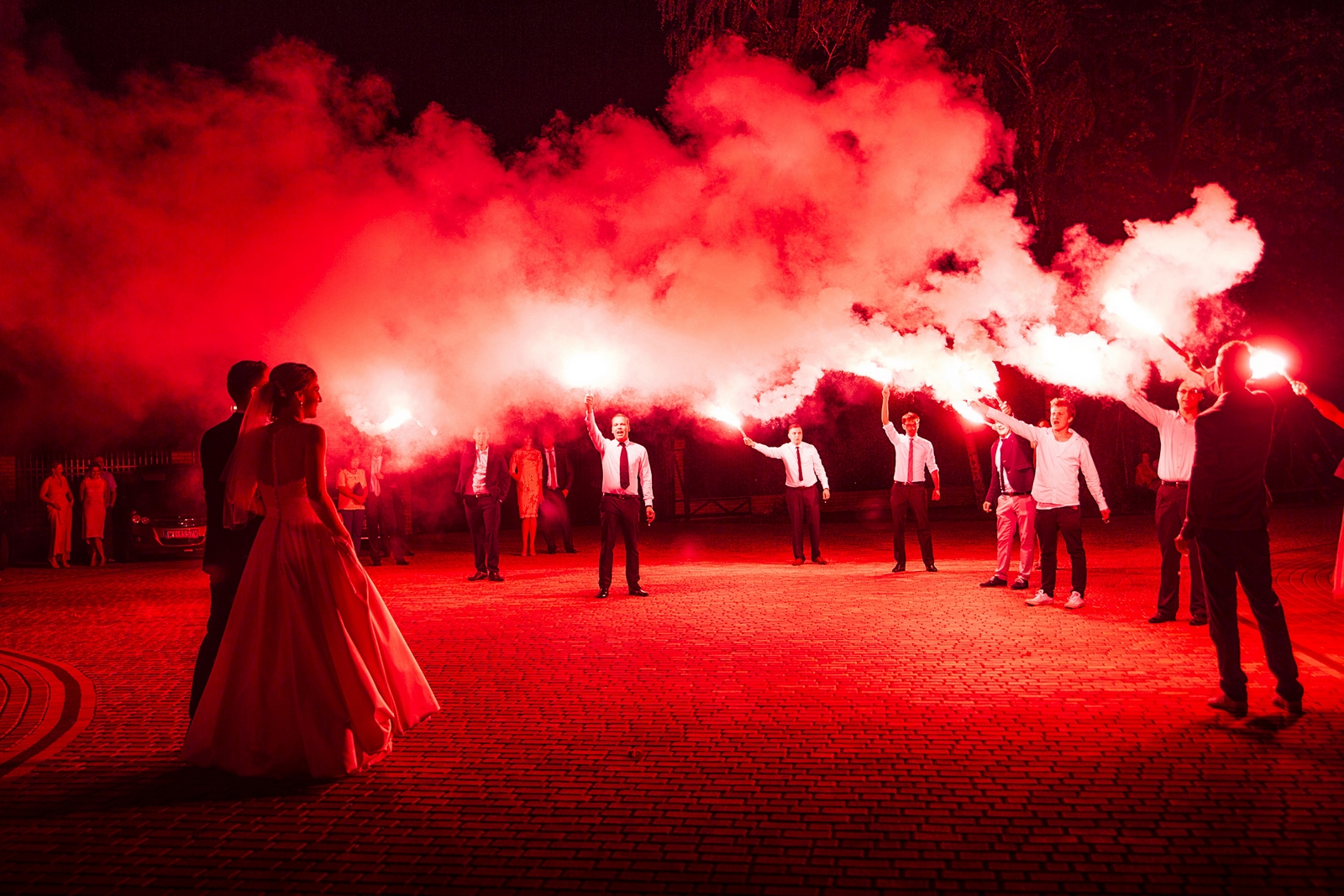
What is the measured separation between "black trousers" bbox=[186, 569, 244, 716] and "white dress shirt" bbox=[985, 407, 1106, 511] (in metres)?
7.04

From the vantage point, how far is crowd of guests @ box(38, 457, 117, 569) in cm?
1681

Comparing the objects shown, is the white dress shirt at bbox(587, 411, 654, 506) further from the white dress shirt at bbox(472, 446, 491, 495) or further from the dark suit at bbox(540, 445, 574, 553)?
the dark suit at bbox(540, 445, 574, 553)

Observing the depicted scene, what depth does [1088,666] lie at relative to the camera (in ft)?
22.8

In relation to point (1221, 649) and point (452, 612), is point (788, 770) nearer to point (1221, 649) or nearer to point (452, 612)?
point (1221, 649)

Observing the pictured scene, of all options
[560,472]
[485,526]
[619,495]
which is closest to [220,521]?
[619,495]

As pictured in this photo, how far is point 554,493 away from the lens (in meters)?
17.3

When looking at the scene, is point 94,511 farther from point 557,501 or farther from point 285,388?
point 285,388

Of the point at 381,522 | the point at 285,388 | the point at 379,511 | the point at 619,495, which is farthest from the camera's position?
the point at 381,522

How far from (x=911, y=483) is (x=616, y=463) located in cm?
395

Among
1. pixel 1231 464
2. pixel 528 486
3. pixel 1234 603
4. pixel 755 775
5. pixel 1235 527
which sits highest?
pixel 528 486

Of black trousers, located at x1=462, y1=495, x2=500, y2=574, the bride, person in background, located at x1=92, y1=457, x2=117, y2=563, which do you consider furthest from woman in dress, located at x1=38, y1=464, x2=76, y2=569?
the bride

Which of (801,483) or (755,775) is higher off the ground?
(801,483)

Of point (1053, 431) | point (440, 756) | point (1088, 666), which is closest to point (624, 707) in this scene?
point (440, 756)

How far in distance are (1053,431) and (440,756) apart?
22.6ft
